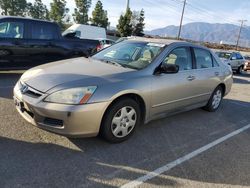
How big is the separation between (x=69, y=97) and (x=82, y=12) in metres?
58.1

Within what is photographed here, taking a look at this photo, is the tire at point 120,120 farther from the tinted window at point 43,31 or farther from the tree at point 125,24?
the tree at point 125,24

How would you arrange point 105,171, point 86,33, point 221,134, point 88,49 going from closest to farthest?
point 105,171, point 221,134, point 88,49, point 86,33

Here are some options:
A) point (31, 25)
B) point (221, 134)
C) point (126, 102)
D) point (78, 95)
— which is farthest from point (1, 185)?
point (31, 25)

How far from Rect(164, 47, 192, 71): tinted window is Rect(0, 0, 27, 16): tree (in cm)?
6022

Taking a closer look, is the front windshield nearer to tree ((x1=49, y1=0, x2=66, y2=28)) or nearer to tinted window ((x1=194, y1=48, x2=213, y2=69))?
tinted window ((x1=194, y1=48, x2=213, y2=69))

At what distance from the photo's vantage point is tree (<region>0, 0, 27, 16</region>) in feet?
196

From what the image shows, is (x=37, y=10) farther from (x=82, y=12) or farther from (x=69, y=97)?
(x=69, y=97)

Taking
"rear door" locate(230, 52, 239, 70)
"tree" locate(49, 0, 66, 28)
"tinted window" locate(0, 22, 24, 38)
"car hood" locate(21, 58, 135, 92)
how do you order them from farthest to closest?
"tree" locate(49, 0, 66, 28), "rear door" locate(230, 52, 239, 70), "tinted window" locate(0, 22, 24, 38), "car hood" locate(21, 58, 135, 92)

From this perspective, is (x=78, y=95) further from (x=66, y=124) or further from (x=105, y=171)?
(x=105, y=171)

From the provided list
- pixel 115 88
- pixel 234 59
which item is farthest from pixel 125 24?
pixel 115 88

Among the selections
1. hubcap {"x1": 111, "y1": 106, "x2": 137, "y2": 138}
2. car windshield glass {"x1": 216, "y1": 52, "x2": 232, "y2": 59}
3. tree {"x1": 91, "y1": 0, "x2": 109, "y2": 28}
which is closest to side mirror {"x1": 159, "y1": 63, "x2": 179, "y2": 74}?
hubcap {"x1": 111, "y1": 106, "x2": 137, "y2": 138}

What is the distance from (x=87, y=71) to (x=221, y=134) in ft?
8.92

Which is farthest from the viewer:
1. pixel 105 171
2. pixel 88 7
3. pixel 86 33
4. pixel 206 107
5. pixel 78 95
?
pixel 88 7

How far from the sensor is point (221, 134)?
528cm
